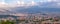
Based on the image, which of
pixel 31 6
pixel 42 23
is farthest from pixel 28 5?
pixel 42 23

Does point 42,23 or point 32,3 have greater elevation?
point 32,3

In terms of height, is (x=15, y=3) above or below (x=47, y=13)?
above

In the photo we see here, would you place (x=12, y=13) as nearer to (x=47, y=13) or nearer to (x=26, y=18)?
(x=26, y=18)

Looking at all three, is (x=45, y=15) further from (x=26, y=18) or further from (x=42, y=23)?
(x=26, y=18)

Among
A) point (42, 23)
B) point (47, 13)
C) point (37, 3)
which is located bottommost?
point (42, 23)

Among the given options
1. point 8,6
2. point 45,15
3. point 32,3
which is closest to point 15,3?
point 8,6

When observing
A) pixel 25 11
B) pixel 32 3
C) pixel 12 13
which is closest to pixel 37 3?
pixel 32 3

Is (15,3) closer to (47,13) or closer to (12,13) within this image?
(12,13)

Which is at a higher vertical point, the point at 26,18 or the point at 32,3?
the point at 32,3
